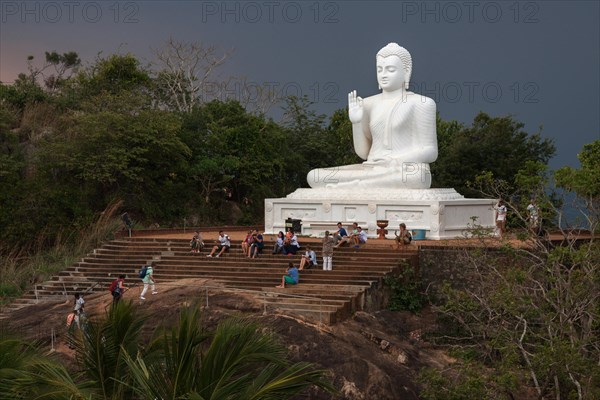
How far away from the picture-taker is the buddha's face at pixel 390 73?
98.7ft

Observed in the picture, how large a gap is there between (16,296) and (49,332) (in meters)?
7.28

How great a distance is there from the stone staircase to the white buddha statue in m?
2.82

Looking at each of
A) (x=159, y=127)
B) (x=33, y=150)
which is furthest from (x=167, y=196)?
(x=33, y=150)

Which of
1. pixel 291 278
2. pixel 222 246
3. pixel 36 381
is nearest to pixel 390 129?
pixel 222 246

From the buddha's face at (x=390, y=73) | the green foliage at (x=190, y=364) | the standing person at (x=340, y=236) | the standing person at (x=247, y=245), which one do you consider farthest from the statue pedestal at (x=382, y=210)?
the green foliage at (x=190, y=364)

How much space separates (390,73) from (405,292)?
867 cm

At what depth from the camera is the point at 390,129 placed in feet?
98.4

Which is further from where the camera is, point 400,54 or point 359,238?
point 400,54

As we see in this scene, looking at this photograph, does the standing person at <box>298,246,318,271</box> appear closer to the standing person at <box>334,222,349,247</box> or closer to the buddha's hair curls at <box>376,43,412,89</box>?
the standing person at <box>334,222,349,247</box>

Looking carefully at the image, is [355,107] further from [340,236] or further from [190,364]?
[190,364]

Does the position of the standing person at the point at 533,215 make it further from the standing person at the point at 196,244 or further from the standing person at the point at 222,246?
the standing person at the point at 196,244

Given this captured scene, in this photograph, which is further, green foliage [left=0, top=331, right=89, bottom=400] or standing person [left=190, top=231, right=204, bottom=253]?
standing person [left=190, top=231, right=204, bottom=253]

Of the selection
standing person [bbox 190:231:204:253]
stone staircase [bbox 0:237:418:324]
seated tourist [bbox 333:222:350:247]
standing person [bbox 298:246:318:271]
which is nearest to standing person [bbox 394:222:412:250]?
stone staircase [bbox 0:237:418:324]

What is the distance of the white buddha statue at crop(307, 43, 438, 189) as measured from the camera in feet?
95.7
